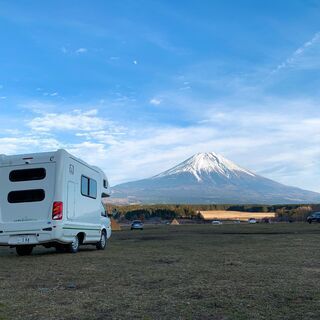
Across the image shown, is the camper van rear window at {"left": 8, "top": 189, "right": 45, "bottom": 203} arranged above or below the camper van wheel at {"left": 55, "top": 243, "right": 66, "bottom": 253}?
above

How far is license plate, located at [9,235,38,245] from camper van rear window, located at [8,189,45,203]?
3.58 ft

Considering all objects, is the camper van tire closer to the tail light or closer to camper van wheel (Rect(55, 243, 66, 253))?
camper van wheel (Rect(55, 243, 66, 253))

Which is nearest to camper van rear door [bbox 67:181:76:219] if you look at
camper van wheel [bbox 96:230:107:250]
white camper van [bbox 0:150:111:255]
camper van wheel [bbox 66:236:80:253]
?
white camper van [bbox 0:150:111:255]

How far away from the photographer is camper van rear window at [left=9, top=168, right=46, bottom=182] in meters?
14.8

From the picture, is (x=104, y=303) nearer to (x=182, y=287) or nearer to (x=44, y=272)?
(x=182, y=287)

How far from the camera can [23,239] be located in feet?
47.4

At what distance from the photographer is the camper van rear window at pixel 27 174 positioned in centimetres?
1476

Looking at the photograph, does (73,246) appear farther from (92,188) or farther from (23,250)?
(92,188)

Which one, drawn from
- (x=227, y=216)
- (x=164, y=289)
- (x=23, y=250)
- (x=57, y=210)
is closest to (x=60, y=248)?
(x=23, y=250)

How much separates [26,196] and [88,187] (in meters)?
2.66

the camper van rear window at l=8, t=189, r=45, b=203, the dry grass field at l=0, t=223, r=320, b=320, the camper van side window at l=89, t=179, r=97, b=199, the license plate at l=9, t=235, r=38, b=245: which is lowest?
the dry grass field at l=0, t=223, r=320, b=320

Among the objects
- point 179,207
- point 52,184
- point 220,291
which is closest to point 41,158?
point 52,184

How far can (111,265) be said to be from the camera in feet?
39.5

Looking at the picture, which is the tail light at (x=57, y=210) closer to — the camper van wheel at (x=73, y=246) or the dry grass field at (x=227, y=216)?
the camper van wheel at (x=73, y=246)
